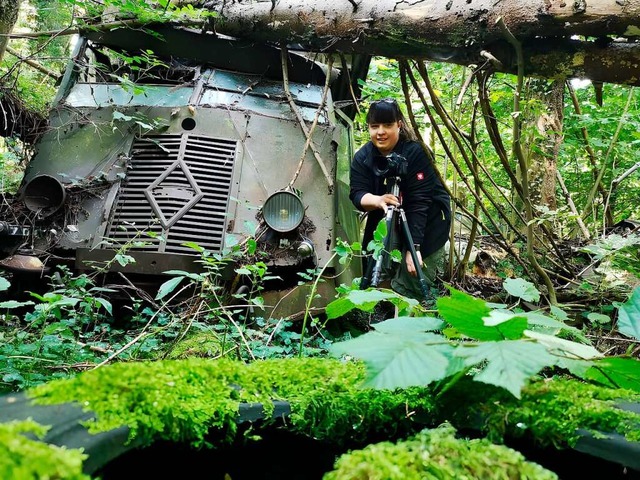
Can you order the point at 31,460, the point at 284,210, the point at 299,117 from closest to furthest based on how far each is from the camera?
the point at 31,460 < the point at 284,210 < the point at 299,117

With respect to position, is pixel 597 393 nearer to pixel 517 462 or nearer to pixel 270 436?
pixel 517 462

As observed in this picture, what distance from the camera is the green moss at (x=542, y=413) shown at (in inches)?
27.6

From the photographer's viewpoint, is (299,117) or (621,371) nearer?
(621,371)

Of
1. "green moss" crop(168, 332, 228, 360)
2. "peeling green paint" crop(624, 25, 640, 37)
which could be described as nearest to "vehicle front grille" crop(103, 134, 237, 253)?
"green moss" crop(168, 332, 228, 360)

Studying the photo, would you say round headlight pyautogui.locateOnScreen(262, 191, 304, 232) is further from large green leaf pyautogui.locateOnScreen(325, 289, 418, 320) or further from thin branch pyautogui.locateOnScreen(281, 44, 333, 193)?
large green leaf pyautogui.locateOnScreen(325, 289, 418, 320)

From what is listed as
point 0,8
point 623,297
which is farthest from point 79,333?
point 623,297

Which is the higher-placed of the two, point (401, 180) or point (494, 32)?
point (494, 32)

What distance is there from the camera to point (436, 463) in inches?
21.9

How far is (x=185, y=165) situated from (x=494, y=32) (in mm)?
2125

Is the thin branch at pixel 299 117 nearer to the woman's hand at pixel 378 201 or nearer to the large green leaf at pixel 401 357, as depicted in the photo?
the woman's hand at pixel 378 201

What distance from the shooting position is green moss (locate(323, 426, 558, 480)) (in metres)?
0.53

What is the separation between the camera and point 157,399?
0.65 metres

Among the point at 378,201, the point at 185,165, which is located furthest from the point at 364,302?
the point at 185,165

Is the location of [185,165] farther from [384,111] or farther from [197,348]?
[197,348]
